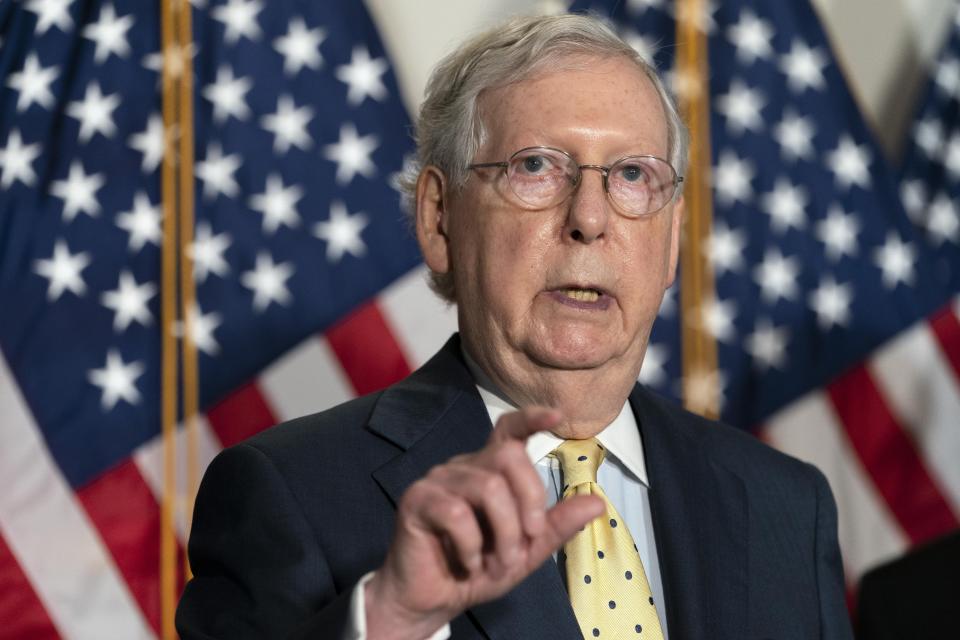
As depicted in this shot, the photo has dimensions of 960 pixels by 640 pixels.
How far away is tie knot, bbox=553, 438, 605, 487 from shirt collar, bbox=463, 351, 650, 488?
1 cm

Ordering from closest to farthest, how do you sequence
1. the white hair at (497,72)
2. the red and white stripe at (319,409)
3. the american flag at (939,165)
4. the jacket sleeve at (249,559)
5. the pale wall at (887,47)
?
the jacket sleeve at (249,559) < the white hair at (497,72) < the red and white stripe at (319,409) < the american flag at (939,165) < the pale wall at (887,47)

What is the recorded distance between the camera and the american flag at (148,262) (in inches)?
120

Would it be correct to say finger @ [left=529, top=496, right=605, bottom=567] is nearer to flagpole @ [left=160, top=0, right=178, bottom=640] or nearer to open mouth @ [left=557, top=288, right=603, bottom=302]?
open mouth @ [left=557, top=288, right=603, bottom=302]

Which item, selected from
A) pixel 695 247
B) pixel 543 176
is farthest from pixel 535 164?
pixel 695 247

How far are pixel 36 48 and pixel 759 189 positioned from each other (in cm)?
186

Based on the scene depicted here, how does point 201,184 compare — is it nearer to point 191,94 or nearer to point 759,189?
point 191,94

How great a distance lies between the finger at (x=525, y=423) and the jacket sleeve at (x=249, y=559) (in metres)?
0.46

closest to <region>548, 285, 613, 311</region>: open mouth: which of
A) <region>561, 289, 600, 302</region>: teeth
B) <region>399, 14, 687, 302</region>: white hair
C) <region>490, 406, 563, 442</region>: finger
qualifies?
<region>561, 289, 600, 302</region>: teeth

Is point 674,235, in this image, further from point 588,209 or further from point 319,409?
point 319,409

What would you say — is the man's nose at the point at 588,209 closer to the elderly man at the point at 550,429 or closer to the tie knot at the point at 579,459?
the elderly man at the point at 550,429

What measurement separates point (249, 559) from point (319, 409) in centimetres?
161

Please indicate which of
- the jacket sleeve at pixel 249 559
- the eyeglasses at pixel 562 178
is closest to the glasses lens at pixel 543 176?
the eyeglasses at pixel 562 178

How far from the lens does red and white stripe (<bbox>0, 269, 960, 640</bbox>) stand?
3020 millimetres

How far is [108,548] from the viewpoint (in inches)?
120
